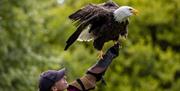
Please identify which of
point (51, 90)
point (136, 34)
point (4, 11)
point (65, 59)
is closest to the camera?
point (51, 90)

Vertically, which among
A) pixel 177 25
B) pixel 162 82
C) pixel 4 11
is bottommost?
pixel 162 82

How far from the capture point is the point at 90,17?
6195mm

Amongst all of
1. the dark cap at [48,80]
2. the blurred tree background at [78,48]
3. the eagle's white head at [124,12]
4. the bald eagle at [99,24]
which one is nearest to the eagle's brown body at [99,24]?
the bald eagle at [99,24]

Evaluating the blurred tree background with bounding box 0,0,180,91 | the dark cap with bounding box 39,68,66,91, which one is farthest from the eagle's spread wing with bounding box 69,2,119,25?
the blurred tree background with bounding box 0,0,180,91

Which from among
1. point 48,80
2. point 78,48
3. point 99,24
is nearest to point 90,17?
point 99,24

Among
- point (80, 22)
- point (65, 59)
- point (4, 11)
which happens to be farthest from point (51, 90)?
point (65, 59)

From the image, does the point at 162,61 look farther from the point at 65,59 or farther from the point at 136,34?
the point at 65,59

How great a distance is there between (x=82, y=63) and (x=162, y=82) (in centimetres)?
253

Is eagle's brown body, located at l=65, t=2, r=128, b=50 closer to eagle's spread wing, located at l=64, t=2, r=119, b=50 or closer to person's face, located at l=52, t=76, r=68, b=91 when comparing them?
eagle's spread wing, located at l=64, t=2, r=119, b=50

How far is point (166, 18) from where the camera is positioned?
25344 millimetres

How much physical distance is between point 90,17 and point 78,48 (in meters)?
18.7

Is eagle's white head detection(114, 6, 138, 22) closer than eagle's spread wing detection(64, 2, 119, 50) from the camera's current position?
Yes

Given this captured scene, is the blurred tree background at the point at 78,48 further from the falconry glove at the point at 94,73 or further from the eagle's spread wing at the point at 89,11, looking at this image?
the falconry glove at the point at 94,73

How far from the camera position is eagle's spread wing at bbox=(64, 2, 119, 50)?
6.08m
